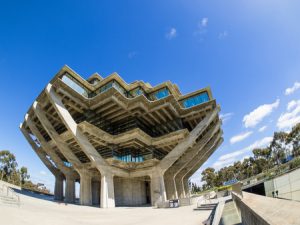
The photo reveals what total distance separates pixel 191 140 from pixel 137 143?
8981mm

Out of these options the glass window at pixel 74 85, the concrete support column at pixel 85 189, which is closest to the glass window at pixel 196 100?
the glass window at pixel 74 85

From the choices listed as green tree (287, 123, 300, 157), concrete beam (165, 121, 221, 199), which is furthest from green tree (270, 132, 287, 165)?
concrete beam (165, 121, 221, 199)

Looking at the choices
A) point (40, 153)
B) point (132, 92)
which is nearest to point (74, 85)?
point (132, 92)

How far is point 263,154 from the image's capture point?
228ft

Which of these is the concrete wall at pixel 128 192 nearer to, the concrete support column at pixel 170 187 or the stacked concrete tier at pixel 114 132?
the stacked concrete tier at pixel 114 132

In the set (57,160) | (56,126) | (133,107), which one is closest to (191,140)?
(133,107)

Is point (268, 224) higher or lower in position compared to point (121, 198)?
higher

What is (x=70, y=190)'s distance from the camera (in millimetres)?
30312

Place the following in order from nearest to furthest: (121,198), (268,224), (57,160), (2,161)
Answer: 1. (268,224)
2. (57,160)
3. (121,198)
4. (2,161)

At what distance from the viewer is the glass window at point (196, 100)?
1348 inches

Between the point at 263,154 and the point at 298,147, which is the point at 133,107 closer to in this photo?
the point at 298,147

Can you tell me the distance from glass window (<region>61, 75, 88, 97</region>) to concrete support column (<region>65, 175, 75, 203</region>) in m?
14.3

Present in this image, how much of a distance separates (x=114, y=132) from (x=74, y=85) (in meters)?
11.1

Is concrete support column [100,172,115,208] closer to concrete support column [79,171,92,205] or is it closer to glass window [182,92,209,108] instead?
concrete support column [79,171,92,205]
